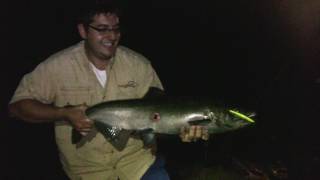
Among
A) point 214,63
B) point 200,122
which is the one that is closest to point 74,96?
point 200,122

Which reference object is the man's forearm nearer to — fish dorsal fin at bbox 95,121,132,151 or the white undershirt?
fish dorsal fin at bbox 95,121,132,151

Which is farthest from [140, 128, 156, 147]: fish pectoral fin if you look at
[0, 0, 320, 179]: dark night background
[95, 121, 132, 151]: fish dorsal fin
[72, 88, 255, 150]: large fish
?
[0, 0, 320, 179]: dark night background

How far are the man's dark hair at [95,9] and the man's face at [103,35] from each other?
0.13ft

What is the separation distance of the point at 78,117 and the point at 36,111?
0.46m

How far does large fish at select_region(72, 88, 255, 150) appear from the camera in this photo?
4566 mm

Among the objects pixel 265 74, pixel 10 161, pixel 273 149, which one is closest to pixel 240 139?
pixel 273 149

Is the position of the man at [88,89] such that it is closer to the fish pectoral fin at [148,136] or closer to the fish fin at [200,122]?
the fish fin at [200,122]

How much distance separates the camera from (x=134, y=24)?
13.3 m

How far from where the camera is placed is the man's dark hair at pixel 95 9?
488 cm

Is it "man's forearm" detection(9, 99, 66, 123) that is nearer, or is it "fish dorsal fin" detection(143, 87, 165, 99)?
"man's forearm" detection(9, 99, 66, 123)

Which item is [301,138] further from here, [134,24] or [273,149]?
[134,24]

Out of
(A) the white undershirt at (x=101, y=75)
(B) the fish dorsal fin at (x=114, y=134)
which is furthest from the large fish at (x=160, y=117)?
(A) the white undershirt at (x=101, y=75)

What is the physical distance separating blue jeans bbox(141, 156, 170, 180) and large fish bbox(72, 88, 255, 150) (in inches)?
22.4

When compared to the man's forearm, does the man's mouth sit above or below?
above
